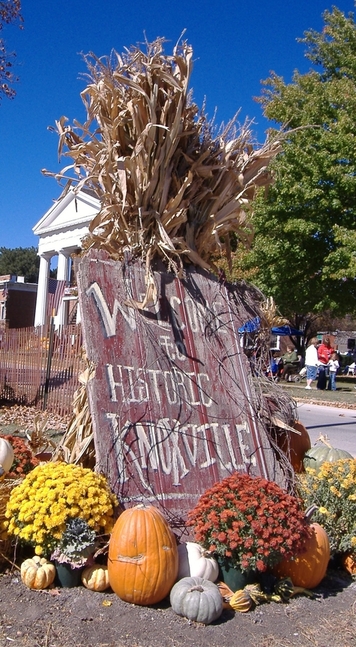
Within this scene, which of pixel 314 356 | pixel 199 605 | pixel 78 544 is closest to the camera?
pixel 199 605

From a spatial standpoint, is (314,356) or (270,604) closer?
(270,604)

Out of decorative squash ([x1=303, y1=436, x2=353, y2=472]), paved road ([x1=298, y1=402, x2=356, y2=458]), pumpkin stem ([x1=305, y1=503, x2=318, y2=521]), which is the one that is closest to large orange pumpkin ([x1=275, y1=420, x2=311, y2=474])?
decorative squash ([x1=303, y1=436, x2=353, y2=472])

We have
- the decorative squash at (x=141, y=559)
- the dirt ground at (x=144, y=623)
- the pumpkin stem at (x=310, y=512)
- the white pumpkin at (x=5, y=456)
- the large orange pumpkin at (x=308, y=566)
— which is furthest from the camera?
the white pumpkin at (x=5, y=456)

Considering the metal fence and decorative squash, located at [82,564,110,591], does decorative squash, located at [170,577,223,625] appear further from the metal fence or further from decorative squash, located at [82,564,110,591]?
the metal fence

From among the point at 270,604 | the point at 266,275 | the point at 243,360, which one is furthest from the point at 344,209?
the point at 270,604

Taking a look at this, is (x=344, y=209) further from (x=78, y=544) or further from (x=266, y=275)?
(x=78, y=544)

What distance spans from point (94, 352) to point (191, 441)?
0.95 metres

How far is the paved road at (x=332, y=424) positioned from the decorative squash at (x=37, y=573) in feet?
21.7

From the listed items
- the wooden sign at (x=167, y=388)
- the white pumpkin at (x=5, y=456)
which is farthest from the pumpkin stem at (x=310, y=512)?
the white pumpkin at (x=5, y=456)

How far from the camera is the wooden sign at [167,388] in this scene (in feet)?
13.9

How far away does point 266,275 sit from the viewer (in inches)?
1004

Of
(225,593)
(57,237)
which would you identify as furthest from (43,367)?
(57,237)

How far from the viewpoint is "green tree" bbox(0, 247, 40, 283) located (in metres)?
90.6

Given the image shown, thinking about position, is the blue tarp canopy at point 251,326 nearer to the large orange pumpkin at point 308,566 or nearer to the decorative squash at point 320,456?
the decorative squash at point 320,456
